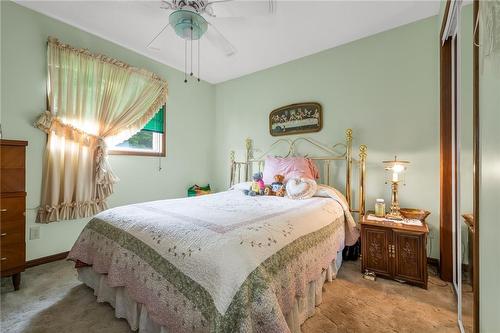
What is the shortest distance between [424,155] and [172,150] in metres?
3.42

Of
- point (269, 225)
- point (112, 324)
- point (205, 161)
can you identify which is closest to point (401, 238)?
point (269, 225)

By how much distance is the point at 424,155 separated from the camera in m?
2.38

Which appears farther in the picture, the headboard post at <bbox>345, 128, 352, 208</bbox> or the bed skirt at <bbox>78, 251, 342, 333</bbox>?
the headboard post at <bbox>345, 128, 352, 208</bbox>

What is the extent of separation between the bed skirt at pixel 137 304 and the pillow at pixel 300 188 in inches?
31.5

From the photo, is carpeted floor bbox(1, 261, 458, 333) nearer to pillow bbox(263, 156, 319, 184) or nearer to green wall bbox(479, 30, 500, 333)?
green wall bbox(479, 30, 500, 333)

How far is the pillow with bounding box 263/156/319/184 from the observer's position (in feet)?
9.20

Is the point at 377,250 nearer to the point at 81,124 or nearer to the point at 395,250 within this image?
the point at 395,250

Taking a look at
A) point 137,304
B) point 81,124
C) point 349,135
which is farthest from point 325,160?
point 81,124

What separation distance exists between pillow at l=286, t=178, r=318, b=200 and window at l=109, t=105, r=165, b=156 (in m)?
2.15

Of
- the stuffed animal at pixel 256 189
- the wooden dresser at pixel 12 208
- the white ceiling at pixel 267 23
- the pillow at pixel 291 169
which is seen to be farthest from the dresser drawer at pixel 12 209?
the pillow at pixel 291 169

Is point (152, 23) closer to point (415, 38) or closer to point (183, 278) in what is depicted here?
point (183, 278)

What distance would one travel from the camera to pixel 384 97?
2604 millimetres

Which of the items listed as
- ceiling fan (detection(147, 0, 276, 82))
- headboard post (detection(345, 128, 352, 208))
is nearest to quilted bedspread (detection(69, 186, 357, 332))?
headboard post (detection(345, 128, 352, 208))

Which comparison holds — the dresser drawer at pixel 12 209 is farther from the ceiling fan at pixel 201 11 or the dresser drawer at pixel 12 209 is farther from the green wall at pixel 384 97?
the green wall at pixel 384 97
